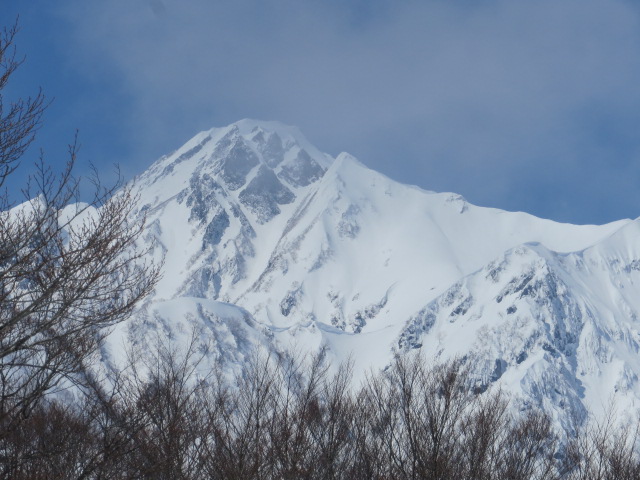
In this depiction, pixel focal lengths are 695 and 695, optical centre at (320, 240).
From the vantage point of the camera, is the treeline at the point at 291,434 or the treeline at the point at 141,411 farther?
the treeline at the point at 291,434

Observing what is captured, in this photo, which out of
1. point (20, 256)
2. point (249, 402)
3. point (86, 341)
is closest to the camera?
point (20, 256)

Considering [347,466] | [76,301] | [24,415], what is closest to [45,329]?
[76,301]

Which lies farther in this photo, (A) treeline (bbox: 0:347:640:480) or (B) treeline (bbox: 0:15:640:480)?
(A) treeline (bbox: 0:347:640:480)

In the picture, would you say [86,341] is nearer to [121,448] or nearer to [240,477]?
[121,448]

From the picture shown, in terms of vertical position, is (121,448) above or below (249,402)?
below

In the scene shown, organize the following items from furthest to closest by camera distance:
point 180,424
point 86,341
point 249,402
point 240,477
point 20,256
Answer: point 249,402 < point 180,424 < point 240,477 < point 86,341 < point 20,256

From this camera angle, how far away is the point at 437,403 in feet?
51.8

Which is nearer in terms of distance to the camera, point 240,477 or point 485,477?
point 240,477

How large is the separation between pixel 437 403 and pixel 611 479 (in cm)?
485

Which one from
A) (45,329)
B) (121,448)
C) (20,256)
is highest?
(20,256)

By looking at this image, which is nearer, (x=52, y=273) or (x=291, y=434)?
(x=52, y=273)

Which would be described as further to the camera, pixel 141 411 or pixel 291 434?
pixel 291 434

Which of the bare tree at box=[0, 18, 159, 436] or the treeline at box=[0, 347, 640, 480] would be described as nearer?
the bare tree at box=[0, 18, 159, 436]

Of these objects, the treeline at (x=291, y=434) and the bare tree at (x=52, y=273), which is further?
the treeline at (x=291, y=434)
